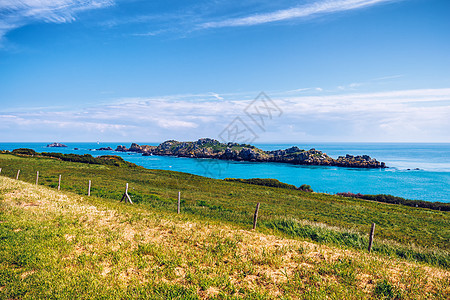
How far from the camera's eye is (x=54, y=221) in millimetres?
13039

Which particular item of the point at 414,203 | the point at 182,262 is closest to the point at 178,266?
the point at 182,262

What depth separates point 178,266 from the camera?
9031 mm

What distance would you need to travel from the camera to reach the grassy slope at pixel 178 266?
24.5ft

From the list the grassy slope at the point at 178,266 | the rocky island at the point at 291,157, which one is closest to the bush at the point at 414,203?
the grassy slope at the point at 178,266

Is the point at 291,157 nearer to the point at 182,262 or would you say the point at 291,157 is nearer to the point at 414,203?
the point at 414,203

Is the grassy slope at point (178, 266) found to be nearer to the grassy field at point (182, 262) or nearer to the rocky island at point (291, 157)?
the grassy field at point (182, 262)

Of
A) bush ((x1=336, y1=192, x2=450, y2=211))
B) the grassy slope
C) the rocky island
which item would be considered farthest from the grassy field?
the rocky island

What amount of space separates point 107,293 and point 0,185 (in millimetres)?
19236

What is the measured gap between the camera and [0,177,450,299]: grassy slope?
294 inches

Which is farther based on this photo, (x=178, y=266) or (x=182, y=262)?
(x=182, y=262)

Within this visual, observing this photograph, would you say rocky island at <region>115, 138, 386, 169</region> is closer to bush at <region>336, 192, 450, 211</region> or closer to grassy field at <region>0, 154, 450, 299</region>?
bush at <region>336, 192, 450, 211</region>

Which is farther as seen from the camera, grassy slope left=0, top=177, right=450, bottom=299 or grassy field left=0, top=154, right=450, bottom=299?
grassy field left=0, top=154, right=450, bottom=299

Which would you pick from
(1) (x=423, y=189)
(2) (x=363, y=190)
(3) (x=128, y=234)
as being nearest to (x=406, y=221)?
(3) (x=128, y=234)

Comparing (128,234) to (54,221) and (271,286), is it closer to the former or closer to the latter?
(54,221)
